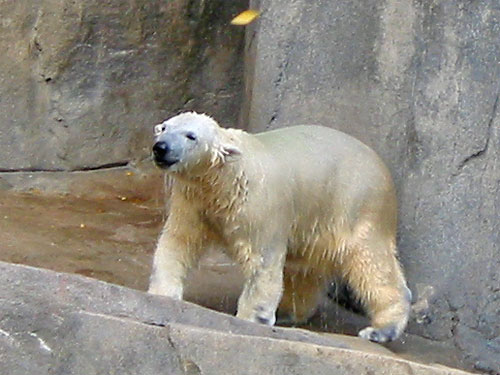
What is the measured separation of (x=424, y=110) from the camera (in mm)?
5629

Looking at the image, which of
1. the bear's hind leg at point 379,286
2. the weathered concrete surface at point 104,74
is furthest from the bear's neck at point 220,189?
the weathered concrete surface at point 104,74

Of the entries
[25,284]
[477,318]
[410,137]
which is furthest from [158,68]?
[25,284]

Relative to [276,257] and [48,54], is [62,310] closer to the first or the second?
[276,257]

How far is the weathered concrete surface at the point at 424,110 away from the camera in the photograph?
5.48 metres

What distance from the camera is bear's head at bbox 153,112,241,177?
478 cm

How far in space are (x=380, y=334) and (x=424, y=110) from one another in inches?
38.1

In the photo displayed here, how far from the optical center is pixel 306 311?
577 centimetres

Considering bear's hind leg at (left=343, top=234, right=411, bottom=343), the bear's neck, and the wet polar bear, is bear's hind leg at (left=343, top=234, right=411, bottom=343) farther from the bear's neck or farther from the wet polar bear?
the bear's neck

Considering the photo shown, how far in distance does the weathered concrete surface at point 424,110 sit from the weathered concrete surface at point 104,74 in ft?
5.07

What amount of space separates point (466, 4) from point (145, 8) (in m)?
2.39

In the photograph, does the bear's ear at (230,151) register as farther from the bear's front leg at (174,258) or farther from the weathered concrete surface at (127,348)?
the weathered concrete surface at (127,348)

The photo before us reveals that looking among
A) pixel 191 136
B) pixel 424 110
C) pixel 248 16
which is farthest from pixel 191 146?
pixel 248 16

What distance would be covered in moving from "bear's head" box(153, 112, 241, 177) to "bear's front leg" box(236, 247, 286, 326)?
1.36 ft

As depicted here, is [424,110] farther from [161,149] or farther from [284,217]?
[161,149]
